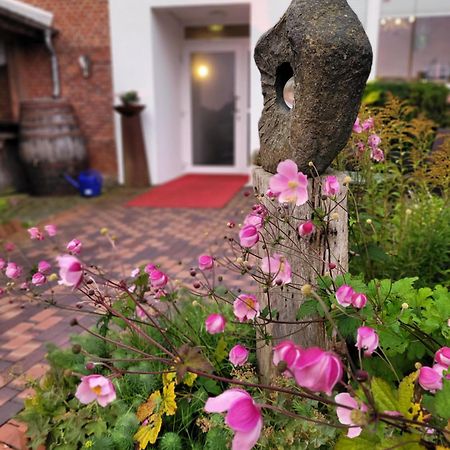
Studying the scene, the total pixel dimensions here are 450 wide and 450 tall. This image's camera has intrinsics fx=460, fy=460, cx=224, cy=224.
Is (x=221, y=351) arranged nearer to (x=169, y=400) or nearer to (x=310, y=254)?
(x=169, y=400)

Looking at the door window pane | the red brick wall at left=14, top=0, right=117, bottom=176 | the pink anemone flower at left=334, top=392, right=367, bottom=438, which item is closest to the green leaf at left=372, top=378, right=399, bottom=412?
the pink anemone flower at left=334, top=392, right=367, bottom=438

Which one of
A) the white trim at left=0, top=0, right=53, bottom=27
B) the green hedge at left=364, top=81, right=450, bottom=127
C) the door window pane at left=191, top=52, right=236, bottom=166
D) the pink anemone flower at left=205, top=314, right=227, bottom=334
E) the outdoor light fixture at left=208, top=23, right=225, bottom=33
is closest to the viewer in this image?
the pink anemone flower at left=205, top=314, right=227, bottom=334

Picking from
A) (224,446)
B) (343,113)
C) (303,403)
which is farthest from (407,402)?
(343,113)

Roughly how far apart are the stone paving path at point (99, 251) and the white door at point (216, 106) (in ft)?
6.85

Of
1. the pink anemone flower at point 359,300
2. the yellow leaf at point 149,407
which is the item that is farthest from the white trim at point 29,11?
the pink anemone flower at point 359,300

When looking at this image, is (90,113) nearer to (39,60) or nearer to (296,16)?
(39,60)

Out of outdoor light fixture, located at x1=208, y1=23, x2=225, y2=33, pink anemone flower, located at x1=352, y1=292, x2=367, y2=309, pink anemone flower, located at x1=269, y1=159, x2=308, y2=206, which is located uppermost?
outdoor light fixture, located at x1=208, y1=23, x2=225, y2=33

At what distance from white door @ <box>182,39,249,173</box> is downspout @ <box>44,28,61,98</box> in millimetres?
2229

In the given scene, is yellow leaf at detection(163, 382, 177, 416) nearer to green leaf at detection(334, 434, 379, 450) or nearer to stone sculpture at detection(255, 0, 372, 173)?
green leaf at detection(334, 434, 379, 450)

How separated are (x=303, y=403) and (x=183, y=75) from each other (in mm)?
7759

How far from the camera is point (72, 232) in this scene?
494cm

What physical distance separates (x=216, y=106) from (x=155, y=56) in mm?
1702

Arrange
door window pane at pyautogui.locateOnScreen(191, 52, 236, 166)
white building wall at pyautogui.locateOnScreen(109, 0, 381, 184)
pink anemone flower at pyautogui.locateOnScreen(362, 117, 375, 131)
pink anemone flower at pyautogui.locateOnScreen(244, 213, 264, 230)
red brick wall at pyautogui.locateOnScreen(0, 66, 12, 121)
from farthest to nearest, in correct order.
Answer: door window pane at pyautogui.locateOnScreen(191, 52, 236, 166) → red brick wall at pyautogui.locateOnScreen(0, 66, 12, 121) → white building wall at pyautogui.locateOnScreen(109, 0, 381, 184) → pink anemone flower at pyautogui.locateOnScreen(362, 117, 375, 131) → pink anemone flower at pyautogui.locateOnScreen(244, 213, 264, 230)

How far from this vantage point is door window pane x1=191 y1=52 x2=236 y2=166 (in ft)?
27.3
